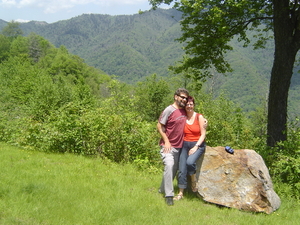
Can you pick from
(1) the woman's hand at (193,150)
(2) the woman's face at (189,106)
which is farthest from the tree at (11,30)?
(1) the woman's hand at (193,150)

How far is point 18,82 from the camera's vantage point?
41.7 meters

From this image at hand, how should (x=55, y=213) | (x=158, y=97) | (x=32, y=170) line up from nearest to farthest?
(x=55, y=213) < (x=32, y=170) < (x=158, y=97)

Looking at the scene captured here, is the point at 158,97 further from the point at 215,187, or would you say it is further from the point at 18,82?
the point at 215,187

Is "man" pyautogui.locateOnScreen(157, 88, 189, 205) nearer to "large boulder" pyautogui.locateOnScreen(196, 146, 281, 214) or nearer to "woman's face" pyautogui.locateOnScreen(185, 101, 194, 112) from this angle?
"woman's face" pyautogui.locateOnScreen(185, 101, 194, 112)

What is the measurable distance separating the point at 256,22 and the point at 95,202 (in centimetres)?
853

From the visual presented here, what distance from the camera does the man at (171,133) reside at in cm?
535

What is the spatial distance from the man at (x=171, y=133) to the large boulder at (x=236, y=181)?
707 mm

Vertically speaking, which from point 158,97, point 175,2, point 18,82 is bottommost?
point 158,97

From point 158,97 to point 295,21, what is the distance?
33.8m

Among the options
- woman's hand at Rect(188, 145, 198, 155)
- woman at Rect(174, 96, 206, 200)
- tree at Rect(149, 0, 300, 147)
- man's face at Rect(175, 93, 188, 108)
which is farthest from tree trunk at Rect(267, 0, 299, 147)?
man's face at Rect(175, 93, 188, 108)

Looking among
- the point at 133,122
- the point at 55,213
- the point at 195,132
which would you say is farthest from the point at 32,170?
the point at 195,132

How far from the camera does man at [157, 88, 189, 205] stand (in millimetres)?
5348

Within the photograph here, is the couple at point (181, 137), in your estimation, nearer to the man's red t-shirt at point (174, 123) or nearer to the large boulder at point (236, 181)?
the man's red t-shirt at point (174, 123)

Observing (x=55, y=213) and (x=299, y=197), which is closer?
(x=55, y=213)
